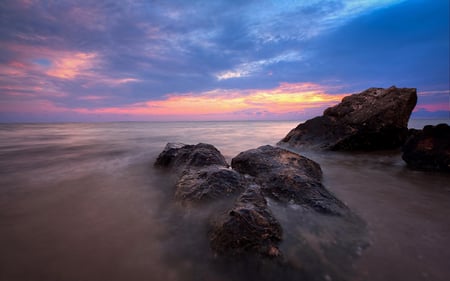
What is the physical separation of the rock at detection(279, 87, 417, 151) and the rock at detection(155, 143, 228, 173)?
5153mm

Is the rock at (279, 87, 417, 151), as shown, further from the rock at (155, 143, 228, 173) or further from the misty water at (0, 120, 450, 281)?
the rock at (155, 143, 228, 173)

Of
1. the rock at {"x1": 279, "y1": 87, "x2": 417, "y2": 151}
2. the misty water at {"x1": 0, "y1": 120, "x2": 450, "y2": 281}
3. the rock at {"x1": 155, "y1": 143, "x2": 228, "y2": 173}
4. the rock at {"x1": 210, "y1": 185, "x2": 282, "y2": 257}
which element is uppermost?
the rock at {"x1": 279, "y1": 87, "x2": 417, "y2": 151}

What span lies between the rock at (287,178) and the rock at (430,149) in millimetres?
2641

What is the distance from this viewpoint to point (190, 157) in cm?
493

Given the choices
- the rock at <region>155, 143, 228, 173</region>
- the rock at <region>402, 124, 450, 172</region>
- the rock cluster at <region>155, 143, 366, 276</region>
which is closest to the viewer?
the rock cluster at <region>155, 143, 366, 276</region>

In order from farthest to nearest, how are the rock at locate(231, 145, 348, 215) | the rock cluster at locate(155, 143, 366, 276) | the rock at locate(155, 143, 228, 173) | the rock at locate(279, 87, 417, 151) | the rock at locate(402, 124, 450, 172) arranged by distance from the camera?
1. the rock at locate(279, 87, 417, 151)
2. the rock at locate(402, 124, 450, 172)
3. the rock at locate(155, 143, 228, 173)
4. the rock at locate(231, 145, 348, 215)
5. the rock cluster at locate(155, 143, 366, 276)

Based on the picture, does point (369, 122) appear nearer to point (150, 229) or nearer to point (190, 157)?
point (190, 157)

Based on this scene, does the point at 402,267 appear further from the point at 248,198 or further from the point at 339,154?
the point at 339,154

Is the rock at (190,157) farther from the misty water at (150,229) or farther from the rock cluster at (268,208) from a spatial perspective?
the misty water at (150,229)

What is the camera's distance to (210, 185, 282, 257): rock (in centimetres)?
212

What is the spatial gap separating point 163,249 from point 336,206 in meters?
2.26

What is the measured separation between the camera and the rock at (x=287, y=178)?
3143mm

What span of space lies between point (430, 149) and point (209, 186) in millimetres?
5552

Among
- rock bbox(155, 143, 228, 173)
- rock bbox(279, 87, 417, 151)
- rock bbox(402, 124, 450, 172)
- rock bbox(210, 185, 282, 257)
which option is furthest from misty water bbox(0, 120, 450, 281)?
rock bbox(279, 87, 417, 151)
